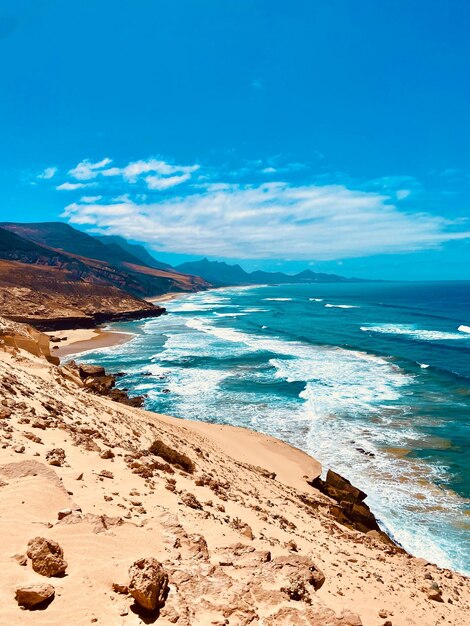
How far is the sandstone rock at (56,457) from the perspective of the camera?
353 inches

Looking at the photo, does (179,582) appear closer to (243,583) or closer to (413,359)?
(243,583)

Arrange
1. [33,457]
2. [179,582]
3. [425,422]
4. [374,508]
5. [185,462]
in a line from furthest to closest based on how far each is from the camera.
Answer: [425,422] < [374,508] < [185,462] < [33,457] < [179,582]

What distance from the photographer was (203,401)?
30.3 meters

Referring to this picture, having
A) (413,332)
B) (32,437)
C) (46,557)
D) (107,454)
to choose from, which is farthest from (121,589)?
(413,332)

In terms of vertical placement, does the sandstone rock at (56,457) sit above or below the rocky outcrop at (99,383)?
above

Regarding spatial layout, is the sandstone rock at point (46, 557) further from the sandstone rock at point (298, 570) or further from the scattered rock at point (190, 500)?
the scattered rock at point (190, 500)

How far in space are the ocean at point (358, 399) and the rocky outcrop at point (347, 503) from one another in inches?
31.5

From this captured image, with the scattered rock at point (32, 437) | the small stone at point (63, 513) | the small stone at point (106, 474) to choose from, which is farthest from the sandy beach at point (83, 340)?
the small stone at point (63, 513)

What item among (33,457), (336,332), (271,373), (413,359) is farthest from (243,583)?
(336,332)

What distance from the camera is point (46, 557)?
18.1 ft

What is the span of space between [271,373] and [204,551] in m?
31.6

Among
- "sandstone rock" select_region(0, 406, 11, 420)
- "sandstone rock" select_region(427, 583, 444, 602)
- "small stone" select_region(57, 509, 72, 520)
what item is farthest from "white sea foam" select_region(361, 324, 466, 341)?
"small stone" select_region(57, 509, 72, 520)

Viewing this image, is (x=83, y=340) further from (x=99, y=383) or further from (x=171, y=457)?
(x=171, y=457)

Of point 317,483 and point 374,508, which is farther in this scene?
point 317,483
